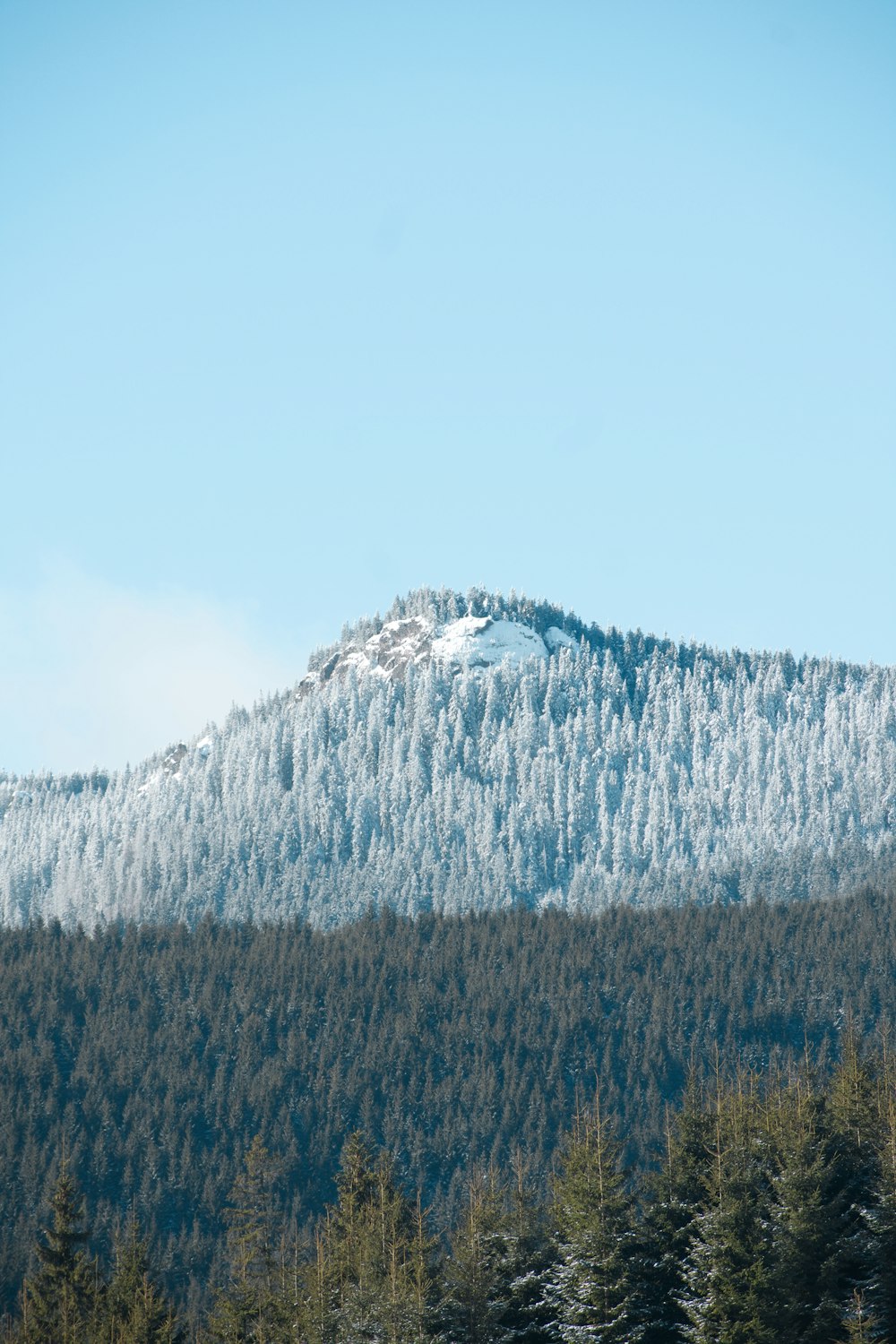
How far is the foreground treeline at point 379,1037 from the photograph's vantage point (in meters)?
142

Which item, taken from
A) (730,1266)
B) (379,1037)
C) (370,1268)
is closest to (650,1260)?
(730,1266)

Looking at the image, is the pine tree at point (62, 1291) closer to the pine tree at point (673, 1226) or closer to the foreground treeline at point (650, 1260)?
the foreground treeline at point (650, 1260)

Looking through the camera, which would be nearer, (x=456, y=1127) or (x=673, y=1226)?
(x=673, y=1226)

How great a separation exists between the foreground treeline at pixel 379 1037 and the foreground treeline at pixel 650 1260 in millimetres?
66430

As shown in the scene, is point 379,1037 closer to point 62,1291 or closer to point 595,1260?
point 62,1291

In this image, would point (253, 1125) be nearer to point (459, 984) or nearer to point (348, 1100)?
point (348, 1100)

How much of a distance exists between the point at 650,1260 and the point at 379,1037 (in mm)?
105841

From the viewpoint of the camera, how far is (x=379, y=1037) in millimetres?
160000

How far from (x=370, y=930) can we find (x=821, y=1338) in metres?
135

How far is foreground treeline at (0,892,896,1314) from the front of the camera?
142 meters

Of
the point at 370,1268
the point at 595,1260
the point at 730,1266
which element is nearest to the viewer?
the point at 730,1266

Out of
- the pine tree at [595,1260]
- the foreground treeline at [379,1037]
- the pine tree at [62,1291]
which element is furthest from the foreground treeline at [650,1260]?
the foreground treeline at [379,1037]

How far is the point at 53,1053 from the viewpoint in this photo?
160 meters

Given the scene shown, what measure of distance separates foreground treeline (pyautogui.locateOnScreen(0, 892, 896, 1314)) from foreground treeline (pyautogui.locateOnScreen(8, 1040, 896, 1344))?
66.4 m
